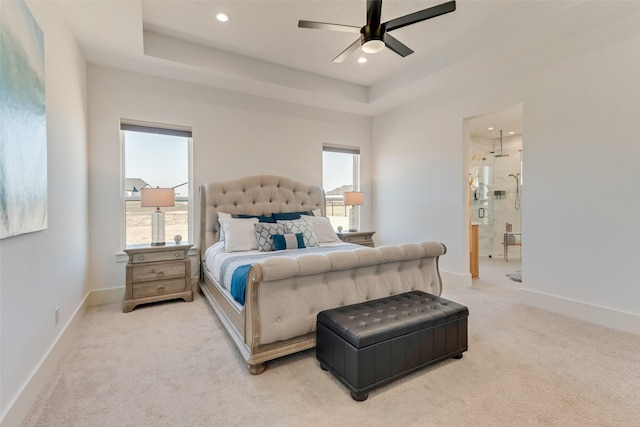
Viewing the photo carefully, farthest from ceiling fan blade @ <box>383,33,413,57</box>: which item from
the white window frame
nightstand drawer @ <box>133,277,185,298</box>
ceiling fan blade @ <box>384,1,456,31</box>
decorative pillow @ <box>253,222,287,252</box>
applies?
nightstand drawer @ <box>133,277,185,298</box>

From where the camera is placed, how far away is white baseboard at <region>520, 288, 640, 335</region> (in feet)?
8.77

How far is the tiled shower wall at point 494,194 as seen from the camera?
6730 mm

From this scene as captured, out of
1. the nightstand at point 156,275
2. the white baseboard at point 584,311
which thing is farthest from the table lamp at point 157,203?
the white baseboard at point 584,311

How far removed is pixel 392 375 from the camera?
183cm

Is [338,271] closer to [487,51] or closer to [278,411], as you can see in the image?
[278,411]

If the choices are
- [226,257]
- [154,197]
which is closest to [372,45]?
[226,257]

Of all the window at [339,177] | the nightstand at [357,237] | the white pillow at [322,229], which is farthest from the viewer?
the window at [339,177]

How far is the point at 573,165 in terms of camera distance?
3072 millimetres

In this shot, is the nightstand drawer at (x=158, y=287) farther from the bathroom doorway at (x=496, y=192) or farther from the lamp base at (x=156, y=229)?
the bathroom doorway at (x=496, y=192)

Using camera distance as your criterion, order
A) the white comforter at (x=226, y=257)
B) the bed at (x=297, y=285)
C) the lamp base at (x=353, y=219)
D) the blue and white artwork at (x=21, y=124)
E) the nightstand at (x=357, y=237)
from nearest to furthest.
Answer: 1. the blue and white artwork at (x=21, y=124)
2. the bed at (x=297, y=285)
3. the white comforter at (x=226, y=257)
4. the nightstand at (x=357, y=237)
5. the lamp base at (x=353, y=219)

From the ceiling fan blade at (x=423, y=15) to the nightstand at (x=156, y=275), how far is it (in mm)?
3205

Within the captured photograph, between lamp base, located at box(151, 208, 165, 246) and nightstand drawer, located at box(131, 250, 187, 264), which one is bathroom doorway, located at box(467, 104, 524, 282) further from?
lamp base, located at box(151, 208, 165, 246)

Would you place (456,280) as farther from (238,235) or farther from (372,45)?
(372,45)

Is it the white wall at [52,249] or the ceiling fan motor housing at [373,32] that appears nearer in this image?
the white wall at [52,249]
